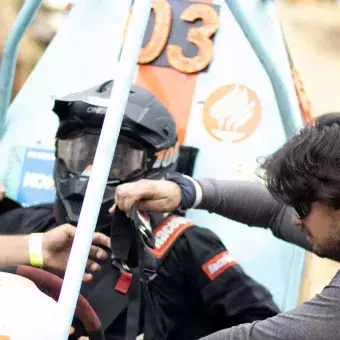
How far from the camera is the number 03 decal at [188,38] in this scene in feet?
7.60

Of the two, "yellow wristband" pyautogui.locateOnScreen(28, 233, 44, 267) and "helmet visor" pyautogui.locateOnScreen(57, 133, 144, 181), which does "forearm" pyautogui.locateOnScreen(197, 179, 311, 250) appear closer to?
"helmet visor" pyautogui.locateOnScreen(57, 133, 144, 181)

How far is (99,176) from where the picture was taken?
105cm

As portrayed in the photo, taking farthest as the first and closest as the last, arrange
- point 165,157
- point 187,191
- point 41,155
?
point 41,155 < point 165,157 < point 187,191

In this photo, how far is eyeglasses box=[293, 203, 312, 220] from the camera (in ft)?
3.96

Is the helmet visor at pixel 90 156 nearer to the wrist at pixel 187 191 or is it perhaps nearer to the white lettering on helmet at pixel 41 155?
the wrist at pixel 187 191

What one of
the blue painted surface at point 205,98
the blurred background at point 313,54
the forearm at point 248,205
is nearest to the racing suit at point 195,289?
the forearm at point 248,205

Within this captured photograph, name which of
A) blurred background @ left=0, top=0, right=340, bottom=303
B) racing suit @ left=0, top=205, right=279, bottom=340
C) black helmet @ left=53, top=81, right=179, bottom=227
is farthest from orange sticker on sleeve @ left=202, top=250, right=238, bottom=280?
blurred background @ left=0, top=0, right=340, bottom=303

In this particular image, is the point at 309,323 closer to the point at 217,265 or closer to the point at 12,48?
the point at 217,265

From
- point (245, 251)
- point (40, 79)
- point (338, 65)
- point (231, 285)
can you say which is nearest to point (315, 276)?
point (245, 251)

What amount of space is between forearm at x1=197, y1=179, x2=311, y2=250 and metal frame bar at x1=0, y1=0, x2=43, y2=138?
0.81 metres

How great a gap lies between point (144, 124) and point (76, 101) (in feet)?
0.63

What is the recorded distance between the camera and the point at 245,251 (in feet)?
6.89

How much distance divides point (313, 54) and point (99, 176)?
208 cm

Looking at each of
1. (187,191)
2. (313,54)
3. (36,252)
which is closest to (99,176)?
(36,252)
